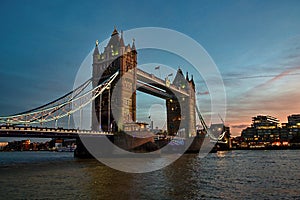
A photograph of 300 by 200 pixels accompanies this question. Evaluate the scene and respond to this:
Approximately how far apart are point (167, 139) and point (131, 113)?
1367 centimetres

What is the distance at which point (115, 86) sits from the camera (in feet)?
215

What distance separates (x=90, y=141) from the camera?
54938 mm

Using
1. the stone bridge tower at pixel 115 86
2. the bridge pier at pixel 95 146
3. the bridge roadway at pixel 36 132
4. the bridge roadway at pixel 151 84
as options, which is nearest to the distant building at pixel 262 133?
the bridge roadway at pixel 151 84

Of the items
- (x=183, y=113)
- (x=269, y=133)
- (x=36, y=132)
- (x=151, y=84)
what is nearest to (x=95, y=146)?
(x=36, y=132)

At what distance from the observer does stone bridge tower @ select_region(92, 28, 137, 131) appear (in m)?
64.2

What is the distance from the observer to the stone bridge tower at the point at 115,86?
6425cm

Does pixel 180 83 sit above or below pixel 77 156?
above

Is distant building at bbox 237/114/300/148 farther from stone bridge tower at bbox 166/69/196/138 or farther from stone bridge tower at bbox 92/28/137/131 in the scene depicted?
stone bridge tower at bbox 92/28/137/131

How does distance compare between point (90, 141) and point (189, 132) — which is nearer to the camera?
point (90, 141)

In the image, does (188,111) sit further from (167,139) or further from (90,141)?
(90,141)

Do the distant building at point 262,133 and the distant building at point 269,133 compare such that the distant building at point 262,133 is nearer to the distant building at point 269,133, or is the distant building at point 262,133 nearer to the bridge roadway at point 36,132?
the distant building at point 269,133

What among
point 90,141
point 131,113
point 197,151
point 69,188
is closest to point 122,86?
point 131,113

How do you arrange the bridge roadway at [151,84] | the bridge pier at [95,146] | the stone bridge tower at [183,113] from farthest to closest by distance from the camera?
the stone bridge tower at [183,113] → the bridge roadway at [151,84] → the bridge pier at [95,146]

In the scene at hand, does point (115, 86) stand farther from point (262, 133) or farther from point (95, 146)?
point (262, 133)
